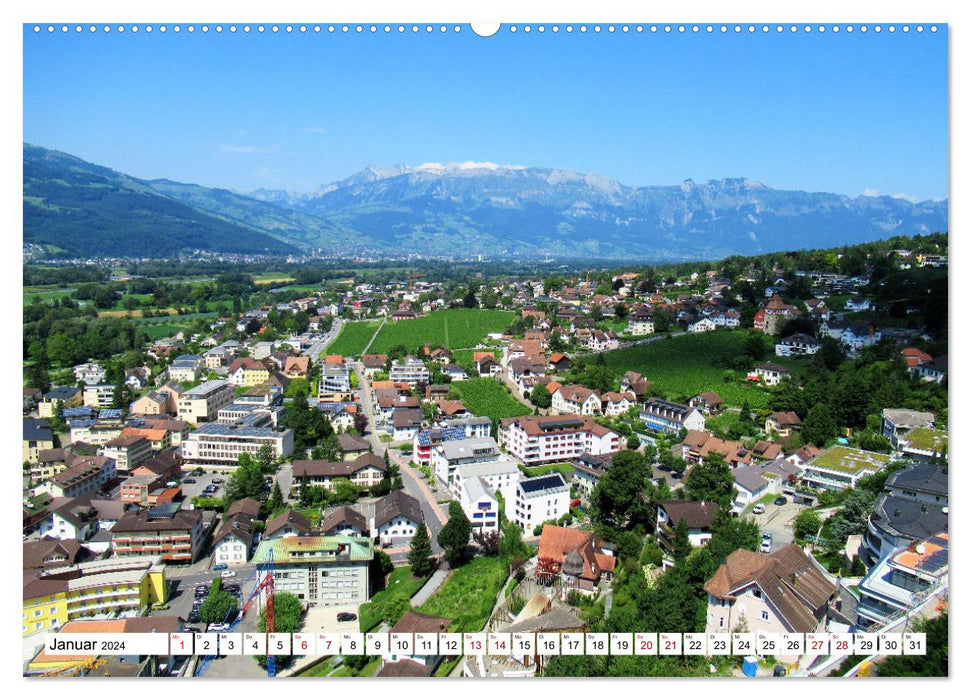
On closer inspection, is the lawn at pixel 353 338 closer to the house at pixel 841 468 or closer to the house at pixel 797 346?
the house at pixel 797 346

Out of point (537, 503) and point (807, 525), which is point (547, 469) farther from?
point (807, 525)

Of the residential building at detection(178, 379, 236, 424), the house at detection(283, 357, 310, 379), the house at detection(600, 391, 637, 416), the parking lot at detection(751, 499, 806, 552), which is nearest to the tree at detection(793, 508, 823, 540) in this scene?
the parking lot at detection(751, 499, 806, 552)

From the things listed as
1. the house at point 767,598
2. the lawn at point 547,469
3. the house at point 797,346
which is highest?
the house at point 797,346

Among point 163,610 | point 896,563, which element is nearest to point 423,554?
point 163,610

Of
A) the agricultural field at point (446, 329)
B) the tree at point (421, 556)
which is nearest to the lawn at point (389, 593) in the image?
the tree at point (421, 556)

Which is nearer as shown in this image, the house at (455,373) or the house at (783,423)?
the house at (783,423)
